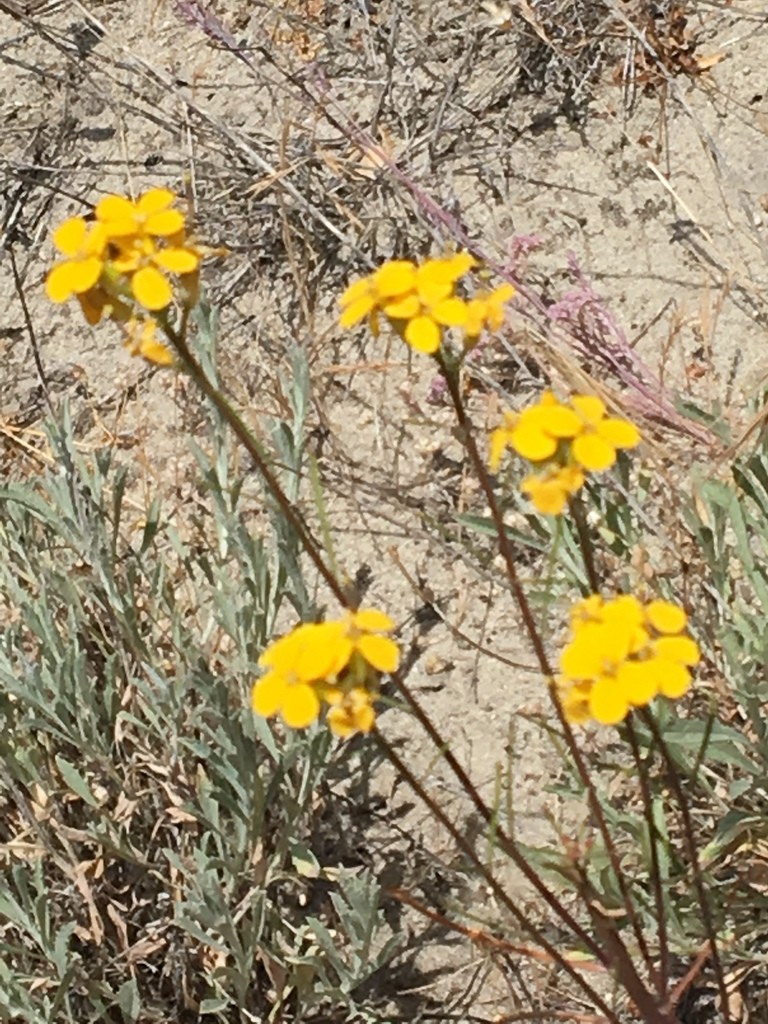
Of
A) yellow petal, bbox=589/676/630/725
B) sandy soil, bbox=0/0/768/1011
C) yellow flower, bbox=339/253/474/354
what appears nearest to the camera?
yellow petal, bbox=589/676/630/725

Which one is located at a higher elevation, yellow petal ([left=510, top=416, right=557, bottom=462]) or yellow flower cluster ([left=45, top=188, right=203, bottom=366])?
yellow flower cluster ([left=45, top=188, right=203, bottom=366])

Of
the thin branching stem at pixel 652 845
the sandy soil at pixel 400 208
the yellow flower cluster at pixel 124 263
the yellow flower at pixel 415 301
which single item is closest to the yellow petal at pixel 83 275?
the yellow flower cluster at pixel 124 263

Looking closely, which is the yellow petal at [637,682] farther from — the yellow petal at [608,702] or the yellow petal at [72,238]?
the yellow petal at [72,238]

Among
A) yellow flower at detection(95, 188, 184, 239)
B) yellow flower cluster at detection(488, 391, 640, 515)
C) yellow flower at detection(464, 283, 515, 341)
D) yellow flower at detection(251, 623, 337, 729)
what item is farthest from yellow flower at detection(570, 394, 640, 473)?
yellow flower at detection(95, 188, 184, 239)

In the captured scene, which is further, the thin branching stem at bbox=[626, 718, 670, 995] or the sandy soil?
the sandy soil

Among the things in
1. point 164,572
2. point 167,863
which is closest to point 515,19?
point 164,572

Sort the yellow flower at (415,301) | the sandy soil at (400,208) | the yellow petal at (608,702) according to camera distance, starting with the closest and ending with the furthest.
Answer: the yellow petal at (608,702) < the yellow flower at (415,301) < the sandy soil at (400,208)

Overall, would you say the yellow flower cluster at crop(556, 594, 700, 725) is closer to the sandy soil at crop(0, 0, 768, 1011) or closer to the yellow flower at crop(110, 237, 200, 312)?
the yellow flower at crop(110, 237, 200, 312)

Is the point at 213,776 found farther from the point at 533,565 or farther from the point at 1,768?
the point at 533,565
